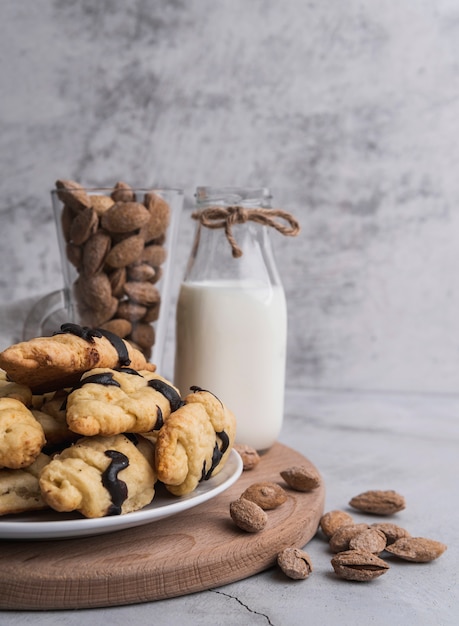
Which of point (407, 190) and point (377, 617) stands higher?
point (407, 190)

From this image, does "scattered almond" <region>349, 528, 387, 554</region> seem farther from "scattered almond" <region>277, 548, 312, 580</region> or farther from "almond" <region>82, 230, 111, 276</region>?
"almond" <region>82, 230, 111, 276</region>

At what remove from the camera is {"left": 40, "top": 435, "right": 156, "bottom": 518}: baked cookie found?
88cm

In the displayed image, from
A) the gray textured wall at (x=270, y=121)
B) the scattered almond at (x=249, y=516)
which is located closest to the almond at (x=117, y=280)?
the scattered almond at (x=249, y=516)

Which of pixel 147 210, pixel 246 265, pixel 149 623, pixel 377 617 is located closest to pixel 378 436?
pixel 246 265

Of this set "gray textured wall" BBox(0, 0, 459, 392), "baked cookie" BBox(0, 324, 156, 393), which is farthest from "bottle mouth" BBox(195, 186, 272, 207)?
"gray textured wall" BBox(0, 0, 459, 392)

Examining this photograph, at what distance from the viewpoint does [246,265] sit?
145 centimetres

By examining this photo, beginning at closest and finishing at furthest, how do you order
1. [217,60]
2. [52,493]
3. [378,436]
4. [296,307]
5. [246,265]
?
[52,493] → [246,265] → [378,436] → [217,60] → [296,307]

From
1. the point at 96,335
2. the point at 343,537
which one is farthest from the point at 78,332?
the point at 343,537

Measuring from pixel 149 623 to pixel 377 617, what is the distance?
268 mm

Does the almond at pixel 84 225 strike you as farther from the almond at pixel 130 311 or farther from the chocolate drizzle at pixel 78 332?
the chocolate drizzle at pixel 78 332

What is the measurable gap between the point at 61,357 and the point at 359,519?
586 millimetres

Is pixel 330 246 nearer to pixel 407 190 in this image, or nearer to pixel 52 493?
pixel 407 190

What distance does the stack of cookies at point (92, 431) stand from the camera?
0.90m

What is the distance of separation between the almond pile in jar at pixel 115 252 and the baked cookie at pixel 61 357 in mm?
386
